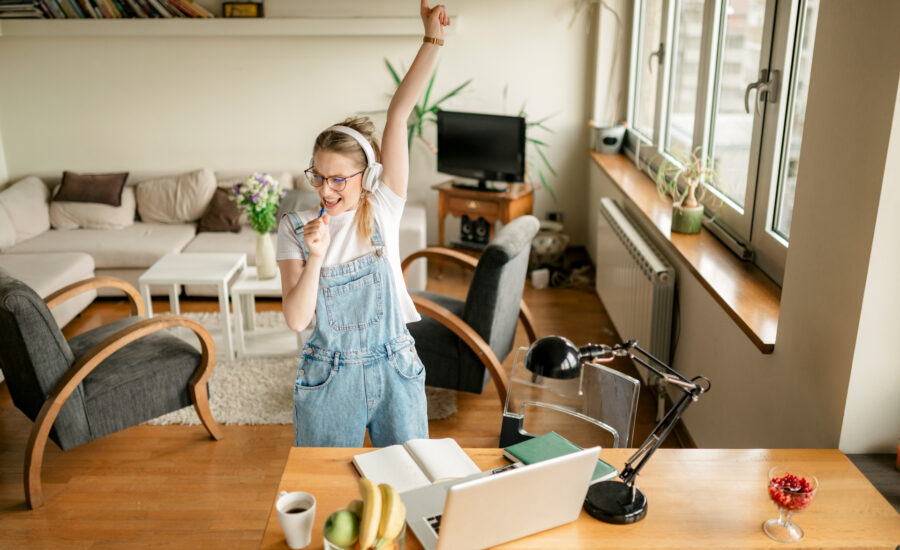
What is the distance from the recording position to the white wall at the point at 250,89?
538cm

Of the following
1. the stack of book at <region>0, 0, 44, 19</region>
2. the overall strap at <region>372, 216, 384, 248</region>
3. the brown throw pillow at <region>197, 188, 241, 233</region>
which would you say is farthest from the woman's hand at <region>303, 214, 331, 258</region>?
the stack of book at <region>0, 0, 44, 19</region>

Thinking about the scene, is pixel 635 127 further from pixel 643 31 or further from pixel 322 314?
pixel 322 314

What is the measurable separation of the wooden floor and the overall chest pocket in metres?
1.07

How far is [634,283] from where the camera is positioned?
3.50 metres

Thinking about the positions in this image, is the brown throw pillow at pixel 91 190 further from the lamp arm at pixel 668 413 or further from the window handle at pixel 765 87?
the lamp arm at pixel 668 413

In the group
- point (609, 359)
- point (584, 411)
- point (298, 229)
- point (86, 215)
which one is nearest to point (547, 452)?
point (609, 359)

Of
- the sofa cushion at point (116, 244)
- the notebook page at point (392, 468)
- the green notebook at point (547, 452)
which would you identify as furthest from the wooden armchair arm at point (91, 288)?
the green notebook at point (547, 452)

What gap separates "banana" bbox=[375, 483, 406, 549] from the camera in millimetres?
1246

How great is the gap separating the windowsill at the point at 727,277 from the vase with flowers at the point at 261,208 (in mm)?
1858

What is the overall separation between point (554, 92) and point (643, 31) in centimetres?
83

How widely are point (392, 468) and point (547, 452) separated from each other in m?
0.34

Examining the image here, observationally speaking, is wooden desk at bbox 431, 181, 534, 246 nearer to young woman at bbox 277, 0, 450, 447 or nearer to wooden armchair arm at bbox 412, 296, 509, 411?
wooden armchair arm at bbox 412, 296, 509, 411

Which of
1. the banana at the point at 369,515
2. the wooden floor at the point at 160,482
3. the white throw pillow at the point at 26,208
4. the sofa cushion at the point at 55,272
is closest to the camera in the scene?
the banana at the point at 369,515

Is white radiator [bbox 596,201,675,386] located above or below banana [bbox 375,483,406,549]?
below
